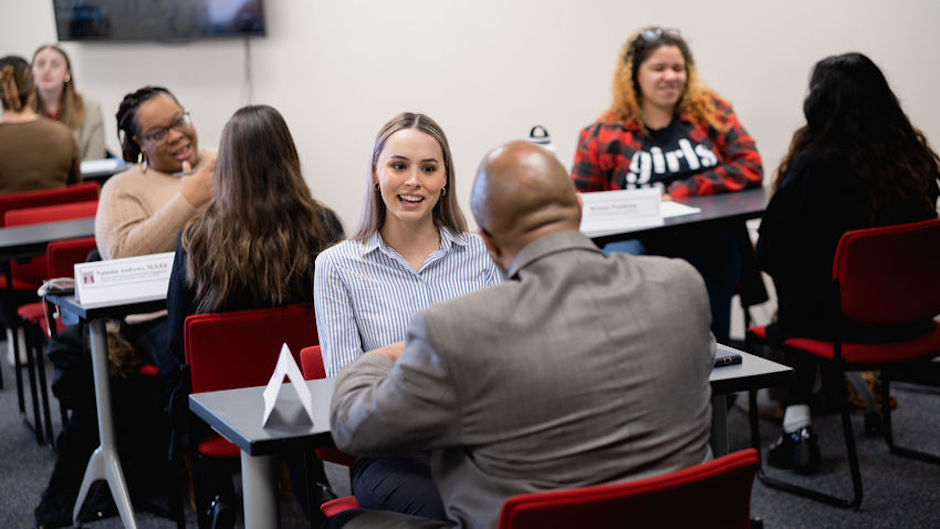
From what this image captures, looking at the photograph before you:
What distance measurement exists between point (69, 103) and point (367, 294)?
437 centimetres

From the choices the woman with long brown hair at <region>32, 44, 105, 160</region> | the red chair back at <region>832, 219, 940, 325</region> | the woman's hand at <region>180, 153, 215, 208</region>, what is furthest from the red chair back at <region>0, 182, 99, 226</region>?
the red chair back at <region>832, 219, 940, 325</region>

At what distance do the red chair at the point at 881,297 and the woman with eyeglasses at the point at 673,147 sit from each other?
2.87 feet

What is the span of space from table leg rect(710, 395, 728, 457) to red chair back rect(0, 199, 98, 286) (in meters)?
2.98

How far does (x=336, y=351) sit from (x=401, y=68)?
3.72m

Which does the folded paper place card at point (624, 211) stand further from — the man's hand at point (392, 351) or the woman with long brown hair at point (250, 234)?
the man's hand at point (392, 351)

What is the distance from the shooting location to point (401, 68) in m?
5.75

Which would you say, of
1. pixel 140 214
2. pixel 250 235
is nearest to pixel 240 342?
pixel 250 235

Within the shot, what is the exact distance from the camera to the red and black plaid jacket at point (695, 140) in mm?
4195

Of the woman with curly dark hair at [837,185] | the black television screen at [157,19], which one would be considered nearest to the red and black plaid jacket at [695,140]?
the woman with curly dark hair at [837,185]

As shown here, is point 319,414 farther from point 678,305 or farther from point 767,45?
point 767,45

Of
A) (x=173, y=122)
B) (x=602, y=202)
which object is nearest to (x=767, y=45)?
(x=602, y=202)

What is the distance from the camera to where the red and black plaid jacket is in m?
4.20

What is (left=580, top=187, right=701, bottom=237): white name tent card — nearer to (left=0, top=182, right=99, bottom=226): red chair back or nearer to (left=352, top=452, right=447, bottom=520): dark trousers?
(left=352, top=452, right=447, bottom=520): dark trousers

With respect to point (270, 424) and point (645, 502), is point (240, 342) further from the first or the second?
point (645, 502)
